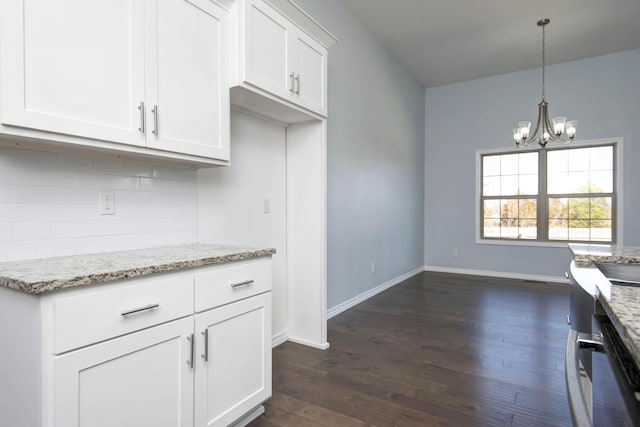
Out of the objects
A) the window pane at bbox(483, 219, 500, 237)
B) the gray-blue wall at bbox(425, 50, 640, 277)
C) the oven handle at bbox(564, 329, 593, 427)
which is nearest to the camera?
the oven handle at bbox(564, 329, 593, 427)

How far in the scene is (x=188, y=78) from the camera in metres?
1.75

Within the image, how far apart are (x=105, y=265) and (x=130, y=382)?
1.42ft

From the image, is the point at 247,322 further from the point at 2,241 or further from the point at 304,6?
the point at 304,6

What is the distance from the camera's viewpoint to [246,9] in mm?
1996

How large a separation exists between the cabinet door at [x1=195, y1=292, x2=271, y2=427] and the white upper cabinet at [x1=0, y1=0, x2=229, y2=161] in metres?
0.81

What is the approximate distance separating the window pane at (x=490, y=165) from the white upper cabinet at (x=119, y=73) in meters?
5.09

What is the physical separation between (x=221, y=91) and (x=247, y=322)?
1.22 meters

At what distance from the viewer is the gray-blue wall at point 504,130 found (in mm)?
4836

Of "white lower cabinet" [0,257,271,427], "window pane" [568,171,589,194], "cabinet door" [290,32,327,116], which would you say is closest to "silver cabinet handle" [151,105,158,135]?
"white lower cabinet" [0,257,271,427]

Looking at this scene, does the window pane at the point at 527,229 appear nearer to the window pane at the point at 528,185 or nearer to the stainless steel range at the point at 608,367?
the window pane at the point at 528,185

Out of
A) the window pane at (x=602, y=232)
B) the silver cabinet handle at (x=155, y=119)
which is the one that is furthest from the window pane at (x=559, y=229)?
the silver cabinet handle at (x=155, y=119)

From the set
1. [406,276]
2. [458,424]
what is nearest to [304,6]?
[458,424]

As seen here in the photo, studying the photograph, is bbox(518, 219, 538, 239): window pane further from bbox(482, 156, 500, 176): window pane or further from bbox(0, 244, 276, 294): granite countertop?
bbox(0, 244, 276, 294): granite countertop

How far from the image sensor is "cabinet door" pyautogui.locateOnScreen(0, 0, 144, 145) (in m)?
1.18
